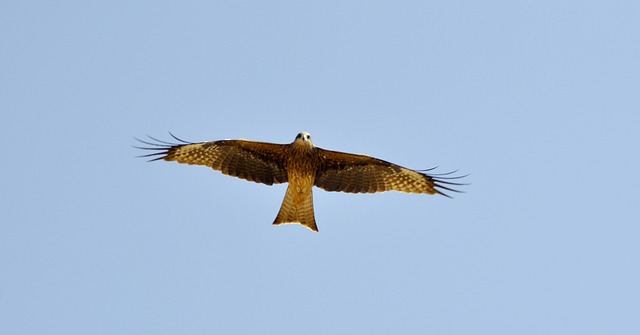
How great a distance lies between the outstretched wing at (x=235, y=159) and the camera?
44.4 feet

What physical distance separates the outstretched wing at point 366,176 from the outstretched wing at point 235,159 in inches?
28.5

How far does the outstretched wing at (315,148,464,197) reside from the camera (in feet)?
44.8

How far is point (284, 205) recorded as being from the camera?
1333cm

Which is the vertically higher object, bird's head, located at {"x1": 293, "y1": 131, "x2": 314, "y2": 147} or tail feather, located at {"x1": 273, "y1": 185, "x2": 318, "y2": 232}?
bird's head, located at {"x1": 293, "y1": 131, "x2": 314, "y2": 147}

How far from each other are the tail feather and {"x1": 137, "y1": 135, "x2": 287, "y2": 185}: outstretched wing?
17.8 inches

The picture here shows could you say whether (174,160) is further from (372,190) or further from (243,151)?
(372,190)

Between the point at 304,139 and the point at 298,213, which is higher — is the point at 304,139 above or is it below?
above

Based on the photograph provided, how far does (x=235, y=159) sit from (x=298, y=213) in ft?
4.53

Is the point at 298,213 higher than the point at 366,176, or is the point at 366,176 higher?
the point at 366,176

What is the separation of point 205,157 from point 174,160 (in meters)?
0.52

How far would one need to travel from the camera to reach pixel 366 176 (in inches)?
546

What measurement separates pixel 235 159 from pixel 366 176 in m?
2.18

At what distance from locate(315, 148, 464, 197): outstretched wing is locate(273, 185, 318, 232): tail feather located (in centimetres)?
50

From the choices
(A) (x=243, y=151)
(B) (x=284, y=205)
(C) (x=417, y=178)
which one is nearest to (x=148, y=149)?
(A) (x=243, y=151)
